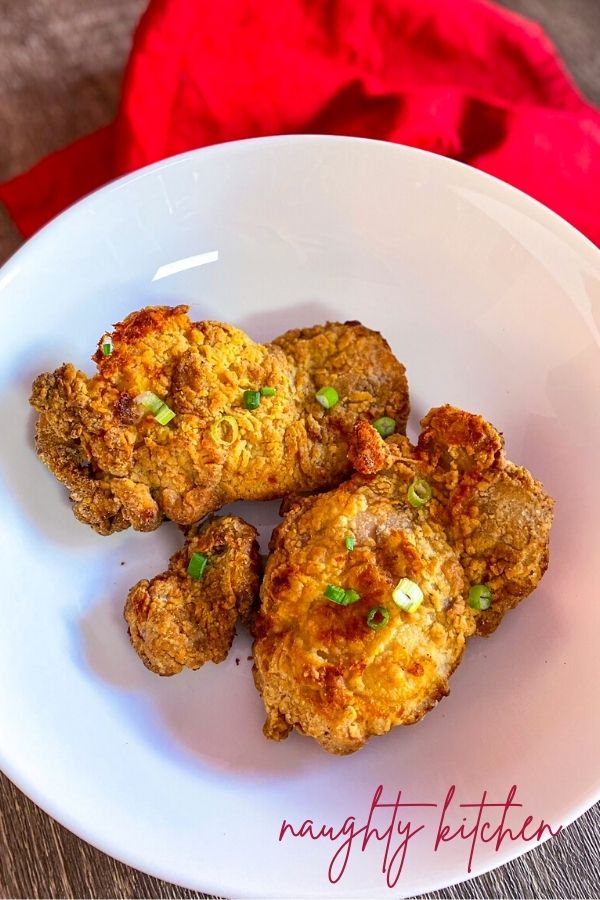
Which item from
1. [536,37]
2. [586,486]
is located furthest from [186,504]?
[536,37]

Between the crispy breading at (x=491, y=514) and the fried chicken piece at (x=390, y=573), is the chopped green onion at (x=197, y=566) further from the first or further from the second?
the crispy breading at (x=491, y=514)

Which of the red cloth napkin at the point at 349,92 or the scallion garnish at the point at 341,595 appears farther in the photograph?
the red cloth napkin at the point at 349,92

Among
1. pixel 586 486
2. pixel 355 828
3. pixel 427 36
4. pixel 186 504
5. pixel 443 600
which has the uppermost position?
pixel 427 36

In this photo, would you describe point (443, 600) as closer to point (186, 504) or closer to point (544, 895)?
point (186, 504)

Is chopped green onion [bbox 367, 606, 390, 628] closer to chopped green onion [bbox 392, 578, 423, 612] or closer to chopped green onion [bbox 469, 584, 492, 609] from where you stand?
chopped green onion [bbox 392, 578, 423, 612]

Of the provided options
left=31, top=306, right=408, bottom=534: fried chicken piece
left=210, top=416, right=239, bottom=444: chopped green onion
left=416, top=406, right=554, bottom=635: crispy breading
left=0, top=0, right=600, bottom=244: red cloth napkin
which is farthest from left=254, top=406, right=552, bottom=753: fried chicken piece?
left=0, top=0, right=600, bottom=244: red cloth napkin

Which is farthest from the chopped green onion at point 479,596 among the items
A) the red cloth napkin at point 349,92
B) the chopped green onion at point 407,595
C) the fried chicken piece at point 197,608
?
the red cloth napkin at point 349,92

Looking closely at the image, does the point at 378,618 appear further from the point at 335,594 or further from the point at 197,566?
the point at 197,566
